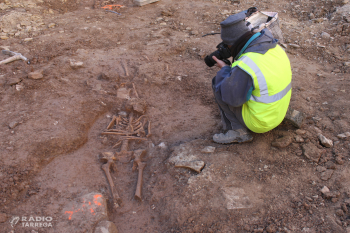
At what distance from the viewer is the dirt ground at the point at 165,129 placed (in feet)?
8.22

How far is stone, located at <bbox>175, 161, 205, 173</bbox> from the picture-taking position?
287 cm

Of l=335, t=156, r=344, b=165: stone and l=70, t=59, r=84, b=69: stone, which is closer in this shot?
l=335, t=156, r=344, b=165: stone

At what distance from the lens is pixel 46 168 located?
3186mm

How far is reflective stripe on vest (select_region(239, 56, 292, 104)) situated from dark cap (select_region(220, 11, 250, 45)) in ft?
1.17

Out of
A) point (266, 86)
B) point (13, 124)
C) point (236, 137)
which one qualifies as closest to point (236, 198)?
point (236, 137)

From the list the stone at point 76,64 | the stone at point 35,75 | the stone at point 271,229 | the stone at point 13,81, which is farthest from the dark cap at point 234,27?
the stone at point 13,81

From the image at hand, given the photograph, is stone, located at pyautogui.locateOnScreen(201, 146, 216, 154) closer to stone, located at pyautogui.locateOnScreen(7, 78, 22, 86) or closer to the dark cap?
the dark cap

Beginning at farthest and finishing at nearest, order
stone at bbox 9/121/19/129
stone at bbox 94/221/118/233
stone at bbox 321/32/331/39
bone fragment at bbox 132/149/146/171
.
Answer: stone at bbox 321/32/331/39 < stone at bbox 9/121/19/129 < bone fragment at bbox 132/149/146/171 < stone at bbox 94/221/118/233

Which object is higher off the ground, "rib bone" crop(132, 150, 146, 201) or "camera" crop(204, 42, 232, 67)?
"camera" crop(204, 42, 232, 67)

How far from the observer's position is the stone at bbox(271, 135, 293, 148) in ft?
9.91

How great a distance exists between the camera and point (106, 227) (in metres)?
2.47

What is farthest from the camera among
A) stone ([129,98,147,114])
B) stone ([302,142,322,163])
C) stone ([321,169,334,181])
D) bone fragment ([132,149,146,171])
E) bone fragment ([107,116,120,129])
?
stone ([129,98,147,114])

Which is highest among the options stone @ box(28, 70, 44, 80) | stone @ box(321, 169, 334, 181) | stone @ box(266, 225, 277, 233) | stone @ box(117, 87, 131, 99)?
stone @ box(321, 169, 334, 181)

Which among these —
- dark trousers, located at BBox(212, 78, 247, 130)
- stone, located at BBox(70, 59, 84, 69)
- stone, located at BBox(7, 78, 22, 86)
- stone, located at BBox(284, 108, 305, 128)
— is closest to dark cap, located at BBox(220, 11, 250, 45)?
dark trousers, located at BBox(212, 78, 247, 130)
